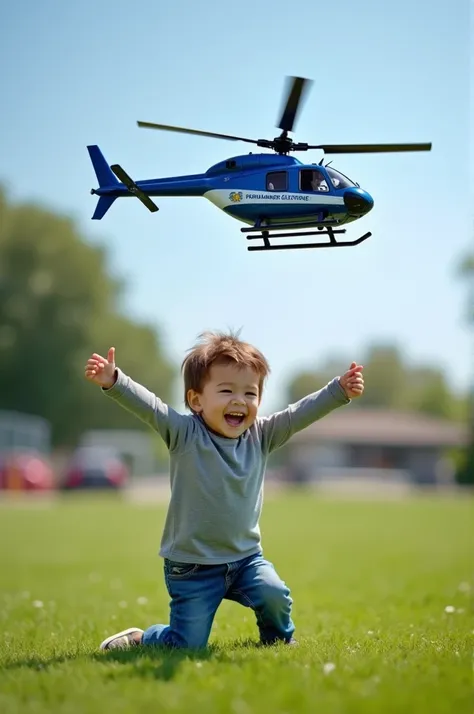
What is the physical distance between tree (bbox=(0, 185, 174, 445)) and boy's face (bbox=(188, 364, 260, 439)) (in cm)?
4874

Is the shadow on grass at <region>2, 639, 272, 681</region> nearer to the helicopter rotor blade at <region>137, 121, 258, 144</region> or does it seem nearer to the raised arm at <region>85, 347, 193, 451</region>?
the raised arm at <region>85, 347, 193, 451</region>

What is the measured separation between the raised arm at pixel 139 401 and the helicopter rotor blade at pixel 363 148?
176 centimetres

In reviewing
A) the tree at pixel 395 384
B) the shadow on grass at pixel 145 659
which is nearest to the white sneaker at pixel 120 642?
the shadow on grass at pixel 145 659

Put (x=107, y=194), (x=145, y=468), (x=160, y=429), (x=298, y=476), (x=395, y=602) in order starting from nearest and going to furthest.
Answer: (x=160, y=429)
(x=107, y=194)
(x=395, y=602)
(x=298, y=476)
(x=145, y=468)

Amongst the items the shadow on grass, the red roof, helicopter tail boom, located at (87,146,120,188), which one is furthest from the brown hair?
the red roof

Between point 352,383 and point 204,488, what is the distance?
1.09m

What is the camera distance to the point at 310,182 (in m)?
5.57

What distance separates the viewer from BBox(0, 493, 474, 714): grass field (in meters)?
3.76

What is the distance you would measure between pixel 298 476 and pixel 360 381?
49.9 m

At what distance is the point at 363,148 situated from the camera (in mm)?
5426

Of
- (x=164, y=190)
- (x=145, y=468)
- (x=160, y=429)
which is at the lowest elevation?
(x=145, y=468)

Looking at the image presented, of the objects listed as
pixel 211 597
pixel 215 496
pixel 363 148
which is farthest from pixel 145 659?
pixel 363 148

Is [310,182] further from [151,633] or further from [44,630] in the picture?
[44,630]

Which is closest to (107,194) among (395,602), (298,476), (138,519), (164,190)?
(164,190)
